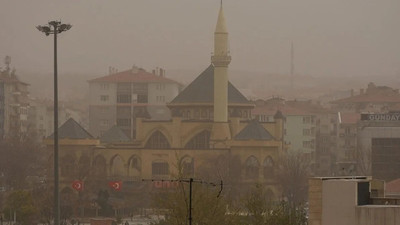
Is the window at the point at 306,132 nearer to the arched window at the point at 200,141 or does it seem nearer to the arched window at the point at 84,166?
the arched window at the point at 200,141

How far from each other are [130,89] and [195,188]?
125313mm

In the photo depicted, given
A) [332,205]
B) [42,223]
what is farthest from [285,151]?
[332,205]

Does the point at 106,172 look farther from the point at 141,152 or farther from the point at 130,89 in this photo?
the point at 130,89

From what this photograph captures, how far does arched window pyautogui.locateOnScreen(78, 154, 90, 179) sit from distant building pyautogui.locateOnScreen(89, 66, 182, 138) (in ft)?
140

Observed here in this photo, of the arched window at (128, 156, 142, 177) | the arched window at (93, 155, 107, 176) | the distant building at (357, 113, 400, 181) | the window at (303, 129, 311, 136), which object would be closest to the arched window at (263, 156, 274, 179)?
the arched window at (128, 156, 142, 177)

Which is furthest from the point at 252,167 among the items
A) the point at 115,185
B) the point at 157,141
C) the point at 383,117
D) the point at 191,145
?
the point at 383,117

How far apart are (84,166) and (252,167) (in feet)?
43.0

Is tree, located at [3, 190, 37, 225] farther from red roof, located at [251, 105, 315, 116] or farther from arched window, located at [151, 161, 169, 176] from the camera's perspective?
red roof, located at [251, 105, 315, 116]

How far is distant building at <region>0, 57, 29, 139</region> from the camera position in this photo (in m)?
161

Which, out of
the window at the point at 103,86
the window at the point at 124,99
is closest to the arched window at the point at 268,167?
the window at the point at 124,99

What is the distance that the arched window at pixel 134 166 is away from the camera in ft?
454

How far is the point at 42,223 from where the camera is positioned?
90.9 metres

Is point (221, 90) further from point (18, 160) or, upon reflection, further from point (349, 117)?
point (349, 117)

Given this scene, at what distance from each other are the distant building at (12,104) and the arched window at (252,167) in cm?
2827
